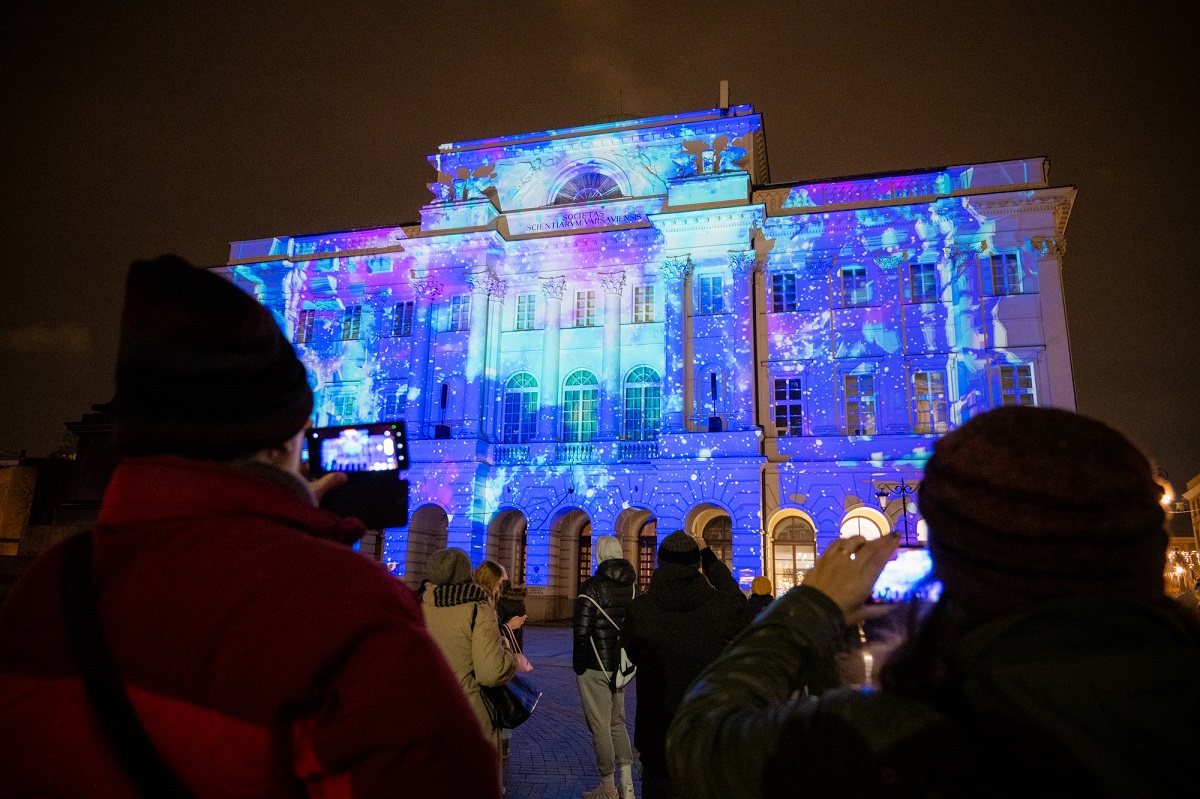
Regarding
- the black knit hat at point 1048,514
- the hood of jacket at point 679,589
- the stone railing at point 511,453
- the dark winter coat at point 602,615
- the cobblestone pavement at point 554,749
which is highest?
the stone railing at point 511,453

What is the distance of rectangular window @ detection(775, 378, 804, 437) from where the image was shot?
918 inches

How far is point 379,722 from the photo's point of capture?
1163 millimetres

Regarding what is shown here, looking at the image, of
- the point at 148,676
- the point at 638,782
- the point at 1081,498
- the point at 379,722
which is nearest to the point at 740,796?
the point at 379,722

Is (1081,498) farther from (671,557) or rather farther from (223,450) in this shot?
(671,557)

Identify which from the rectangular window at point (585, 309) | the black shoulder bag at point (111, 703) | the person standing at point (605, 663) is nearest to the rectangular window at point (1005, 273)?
the rectangular window at point (585, 309)

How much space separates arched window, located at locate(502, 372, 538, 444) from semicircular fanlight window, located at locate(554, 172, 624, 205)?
6989 mm

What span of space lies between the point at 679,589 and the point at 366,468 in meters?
2.60

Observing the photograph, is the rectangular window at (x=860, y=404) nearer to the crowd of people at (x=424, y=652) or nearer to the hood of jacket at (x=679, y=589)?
the hood of jacket at (x=679, y=589)

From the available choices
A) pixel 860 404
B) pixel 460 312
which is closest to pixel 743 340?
pixel 860 404

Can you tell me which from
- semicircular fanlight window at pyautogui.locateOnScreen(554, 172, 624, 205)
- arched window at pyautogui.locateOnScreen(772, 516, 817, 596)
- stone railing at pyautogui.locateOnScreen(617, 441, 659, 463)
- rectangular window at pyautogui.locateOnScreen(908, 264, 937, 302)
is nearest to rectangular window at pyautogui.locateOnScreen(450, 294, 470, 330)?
semicircular fanlight window at pyautogui.locateOnScreen(554, 172, 624, 205)

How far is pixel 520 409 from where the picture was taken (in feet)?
84.6

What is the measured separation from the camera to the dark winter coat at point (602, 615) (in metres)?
6.00

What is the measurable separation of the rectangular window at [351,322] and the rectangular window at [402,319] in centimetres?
152

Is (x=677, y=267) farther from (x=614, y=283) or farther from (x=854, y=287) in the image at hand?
(x=854, y=287)
